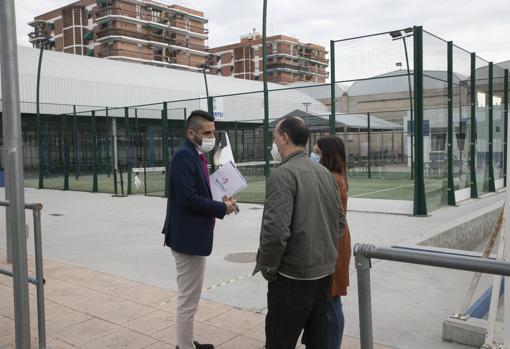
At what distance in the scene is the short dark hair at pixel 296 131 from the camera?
2.81m

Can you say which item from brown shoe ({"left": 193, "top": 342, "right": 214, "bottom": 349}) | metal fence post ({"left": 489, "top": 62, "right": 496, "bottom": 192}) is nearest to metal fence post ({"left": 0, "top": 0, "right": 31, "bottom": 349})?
brown shoe ({"left": 193, "top": 342, "right": 214, "bottom": 349})

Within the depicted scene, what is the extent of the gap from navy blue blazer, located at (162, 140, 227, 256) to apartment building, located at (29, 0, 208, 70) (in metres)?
92.3

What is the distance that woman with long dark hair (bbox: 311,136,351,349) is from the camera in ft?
11.0

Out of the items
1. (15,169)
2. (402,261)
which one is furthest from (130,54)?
(402,261)

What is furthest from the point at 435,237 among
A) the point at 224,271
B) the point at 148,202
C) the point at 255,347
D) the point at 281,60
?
the point at 281,60

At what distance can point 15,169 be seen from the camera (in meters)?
3.52

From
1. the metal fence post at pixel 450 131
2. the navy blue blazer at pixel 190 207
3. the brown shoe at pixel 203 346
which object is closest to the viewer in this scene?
the navy blue blazer at pixel 190 207

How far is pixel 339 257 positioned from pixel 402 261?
57.4 inches

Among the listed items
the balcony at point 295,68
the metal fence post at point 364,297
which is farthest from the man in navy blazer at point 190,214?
the balcony at point 295,68

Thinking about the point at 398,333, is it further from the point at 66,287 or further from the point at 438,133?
the point at 438,133

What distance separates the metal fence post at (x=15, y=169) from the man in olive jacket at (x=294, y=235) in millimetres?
1828

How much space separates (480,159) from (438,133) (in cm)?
272

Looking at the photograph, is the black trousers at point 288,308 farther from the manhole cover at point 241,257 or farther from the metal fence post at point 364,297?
the manhole cover at point 241,257

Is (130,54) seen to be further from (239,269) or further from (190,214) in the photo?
(190,214)
